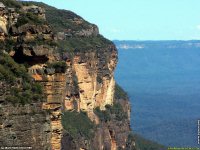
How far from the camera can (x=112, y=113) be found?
319 ft

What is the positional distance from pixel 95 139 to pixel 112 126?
1079cm

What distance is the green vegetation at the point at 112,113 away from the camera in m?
92.7

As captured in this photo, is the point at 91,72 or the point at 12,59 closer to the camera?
the point at 12,59

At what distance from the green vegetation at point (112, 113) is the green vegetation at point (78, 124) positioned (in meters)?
6.05

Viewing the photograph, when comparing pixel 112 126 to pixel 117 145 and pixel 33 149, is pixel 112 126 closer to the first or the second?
pixel 117 145

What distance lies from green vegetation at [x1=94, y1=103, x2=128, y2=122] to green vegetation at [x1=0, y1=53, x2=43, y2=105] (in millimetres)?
61810

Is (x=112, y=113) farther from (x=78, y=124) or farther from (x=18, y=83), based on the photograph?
(x=18, y=83)

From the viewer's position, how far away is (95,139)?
84750mm

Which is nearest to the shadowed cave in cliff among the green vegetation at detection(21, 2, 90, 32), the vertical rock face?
the vertical rock face

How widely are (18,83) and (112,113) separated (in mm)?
69311

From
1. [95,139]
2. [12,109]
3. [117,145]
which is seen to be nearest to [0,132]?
[12,109]

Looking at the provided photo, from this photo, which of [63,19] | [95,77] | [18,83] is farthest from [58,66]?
[63,19]

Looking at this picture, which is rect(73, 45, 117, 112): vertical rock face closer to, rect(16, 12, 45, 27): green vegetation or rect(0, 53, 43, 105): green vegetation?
rect(16, 12, 45, 27): green vegetation

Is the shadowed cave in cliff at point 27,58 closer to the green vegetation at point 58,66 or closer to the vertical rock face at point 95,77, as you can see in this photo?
the green vegetation at point 58,66
